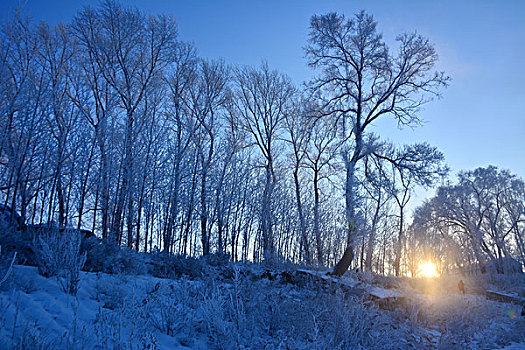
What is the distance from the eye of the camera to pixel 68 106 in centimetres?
945

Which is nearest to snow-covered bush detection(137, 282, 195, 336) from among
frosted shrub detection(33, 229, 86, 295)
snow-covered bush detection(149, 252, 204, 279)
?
frosted shrub detection(33, 229, 86, 295)

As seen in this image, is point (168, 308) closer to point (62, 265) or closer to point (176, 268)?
point (62, 265)

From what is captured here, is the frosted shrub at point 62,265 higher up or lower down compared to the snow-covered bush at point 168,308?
higher up

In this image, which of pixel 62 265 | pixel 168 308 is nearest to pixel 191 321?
pixel 168 308

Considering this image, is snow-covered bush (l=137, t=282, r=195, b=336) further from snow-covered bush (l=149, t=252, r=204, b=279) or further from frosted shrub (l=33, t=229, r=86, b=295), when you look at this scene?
snow-covered bush (l=149, t=252, r=204, b=279)

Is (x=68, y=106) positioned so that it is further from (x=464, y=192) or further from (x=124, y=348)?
(x=464, y=192)

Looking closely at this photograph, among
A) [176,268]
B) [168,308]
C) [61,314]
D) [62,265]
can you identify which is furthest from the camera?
[176,268]

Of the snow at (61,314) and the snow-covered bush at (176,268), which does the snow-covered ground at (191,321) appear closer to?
the snow at (61,314)

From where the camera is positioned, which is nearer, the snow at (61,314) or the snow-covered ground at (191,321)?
the snow at (61,314)

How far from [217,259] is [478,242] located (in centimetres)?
2578

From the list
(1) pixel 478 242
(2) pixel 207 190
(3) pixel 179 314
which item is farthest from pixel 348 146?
(1) pixel 478 242

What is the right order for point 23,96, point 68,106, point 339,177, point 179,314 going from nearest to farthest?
point 179,314 < point 23,96 < point 68,106 < point 339,177

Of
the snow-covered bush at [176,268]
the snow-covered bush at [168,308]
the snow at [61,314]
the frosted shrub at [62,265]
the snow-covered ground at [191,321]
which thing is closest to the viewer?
the snow at [61,314]

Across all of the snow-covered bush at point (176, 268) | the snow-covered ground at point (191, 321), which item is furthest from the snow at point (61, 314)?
the snow-covered bush at point (176, 268)
